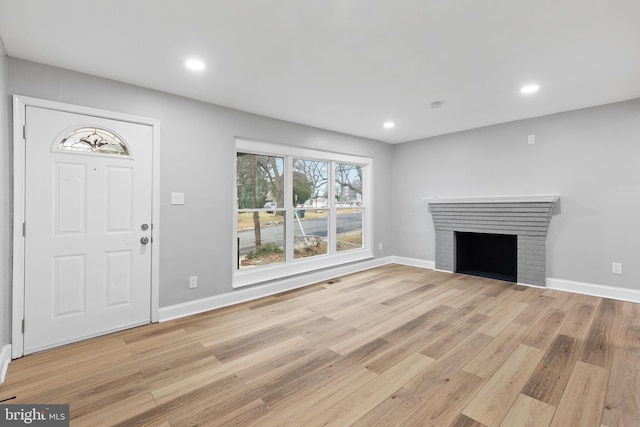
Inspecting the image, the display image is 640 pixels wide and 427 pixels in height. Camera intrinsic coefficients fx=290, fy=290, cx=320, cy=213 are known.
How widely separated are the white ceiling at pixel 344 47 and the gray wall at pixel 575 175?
48 centimetres

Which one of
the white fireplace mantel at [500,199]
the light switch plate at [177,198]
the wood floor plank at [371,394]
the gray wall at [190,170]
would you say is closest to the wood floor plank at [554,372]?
the wood floor plank at [371,394]

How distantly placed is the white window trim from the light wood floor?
1.93 feet

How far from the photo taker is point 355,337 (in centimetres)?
263

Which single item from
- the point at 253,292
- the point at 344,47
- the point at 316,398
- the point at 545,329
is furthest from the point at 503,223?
the point at 316,398

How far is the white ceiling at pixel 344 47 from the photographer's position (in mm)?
1799

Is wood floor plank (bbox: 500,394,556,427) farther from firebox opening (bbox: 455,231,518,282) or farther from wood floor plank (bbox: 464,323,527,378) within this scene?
firebox opening (bbox: 455,231,518,282)

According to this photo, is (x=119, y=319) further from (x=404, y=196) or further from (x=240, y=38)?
(x=404, y=196)

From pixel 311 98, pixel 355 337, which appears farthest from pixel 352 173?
pixel 355 337

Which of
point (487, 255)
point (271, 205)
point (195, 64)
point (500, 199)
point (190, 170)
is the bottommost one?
point (487, 255)

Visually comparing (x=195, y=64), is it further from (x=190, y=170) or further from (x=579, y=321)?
(x=579, y=321)

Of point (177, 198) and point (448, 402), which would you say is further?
point (177, 198)

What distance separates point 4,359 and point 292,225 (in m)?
3.01

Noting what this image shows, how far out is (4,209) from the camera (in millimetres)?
2219

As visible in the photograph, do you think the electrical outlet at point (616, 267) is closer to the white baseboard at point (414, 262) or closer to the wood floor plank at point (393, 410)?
the white baseboard at point (414, 262)
